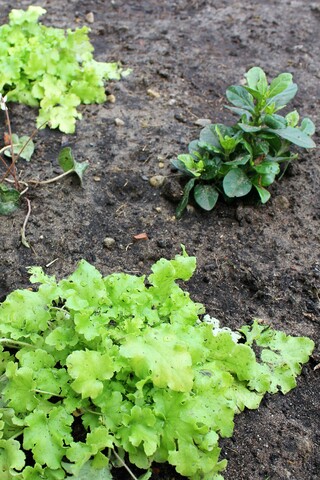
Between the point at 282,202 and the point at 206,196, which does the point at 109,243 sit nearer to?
the point at 206,196

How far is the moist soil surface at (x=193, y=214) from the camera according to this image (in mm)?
2531

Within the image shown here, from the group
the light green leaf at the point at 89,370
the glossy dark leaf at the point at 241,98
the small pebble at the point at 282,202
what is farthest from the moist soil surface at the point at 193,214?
the glossy dark leaf at the point at 241,98

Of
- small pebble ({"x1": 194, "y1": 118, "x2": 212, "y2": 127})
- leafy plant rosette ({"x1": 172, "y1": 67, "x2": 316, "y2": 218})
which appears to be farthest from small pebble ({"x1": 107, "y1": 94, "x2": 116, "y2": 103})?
leafy plant rosette ({"x1": 172, "y1": 67, "x2": 316, "y2": 218})

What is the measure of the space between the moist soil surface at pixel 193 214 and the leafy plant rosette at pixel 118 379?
6.4 inches

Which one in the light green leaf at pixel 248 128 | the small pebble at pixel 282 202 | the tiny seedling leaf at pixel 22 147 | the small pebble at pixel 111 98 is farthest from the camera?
the small pebble at pixel 111 98

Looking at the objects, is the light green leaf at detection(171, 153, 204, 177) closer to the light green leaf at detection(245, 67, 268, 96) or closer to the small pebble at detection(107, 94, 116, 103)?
the light green leaf at detection(245, 67, 268, 96)

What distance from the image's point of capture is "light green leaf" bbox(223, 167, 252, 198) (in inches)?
127

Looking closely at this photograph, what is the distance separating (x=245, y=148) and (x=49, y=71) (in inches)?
57.4

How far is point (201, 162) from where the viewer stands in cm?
326

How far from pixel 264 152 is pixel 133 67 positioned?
1.49 meters

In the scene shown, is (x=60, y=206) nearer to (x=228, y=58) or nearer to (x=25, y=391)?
(x=25, y=391)

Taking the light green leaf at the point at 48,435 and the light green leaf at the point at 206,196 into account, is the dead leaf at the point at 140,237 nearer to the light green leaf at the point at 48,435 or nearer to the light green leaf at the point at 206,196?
the light green leaf at the point at 206,196

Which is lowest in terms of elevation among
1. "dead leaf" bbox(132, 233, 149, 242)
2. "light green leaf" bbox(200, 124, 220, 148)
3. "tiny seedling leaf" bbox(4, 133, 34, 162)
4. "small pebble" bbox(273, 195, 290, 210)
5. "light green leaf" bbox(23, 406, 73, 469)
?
"small pebble" bbox(273, 195, 290, 210)

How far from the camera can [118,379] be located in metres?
2.29
